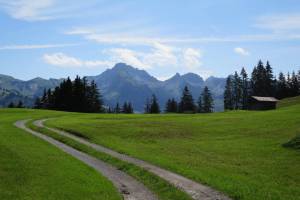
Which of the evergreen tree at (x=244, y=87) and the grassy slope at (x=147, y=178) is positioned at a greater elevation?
the evergreen tree at (x=244, y=87)

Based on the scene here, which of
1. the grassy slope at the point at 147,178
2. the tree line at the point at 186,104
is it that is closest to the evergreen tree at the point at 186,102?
the tree line at the point at 186,104

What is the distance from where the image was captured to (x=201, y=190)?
21500mm

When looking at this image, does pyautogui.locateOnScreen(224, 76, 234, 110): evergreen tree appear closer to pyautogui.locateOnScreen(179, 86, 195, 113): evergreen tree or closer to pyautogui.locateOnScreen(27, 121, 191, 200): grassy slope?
pyautogui.locateOnScreen(179, 86, 195, 113): evergreen tree

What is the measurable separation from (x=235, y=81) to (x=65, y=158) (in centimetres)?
15302

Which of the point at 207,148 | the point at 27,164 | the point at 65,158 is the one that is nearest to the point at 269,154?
the point at 207,148

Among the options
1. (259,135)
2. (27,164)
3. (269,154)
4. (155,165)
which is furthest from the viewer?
(259,135)

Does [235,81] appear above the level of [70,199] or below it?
above

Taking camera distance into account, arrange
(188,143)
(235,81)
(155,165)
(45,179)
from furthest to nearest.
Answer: (235,81)
(188,143)
(155,165)
(45,179)

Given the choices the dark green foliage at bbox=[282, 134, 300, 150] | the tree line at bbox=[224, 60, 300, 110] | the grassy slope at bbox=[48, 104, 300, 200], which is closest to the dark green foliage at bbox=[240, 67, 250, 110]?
A: the tree line at bbox=[224, 60, 300, 110]

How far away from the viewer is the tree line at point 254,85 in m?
169

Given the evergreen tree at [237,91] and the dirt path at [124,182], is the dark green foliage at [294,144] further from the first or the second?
the evergreen tree at [237,91]

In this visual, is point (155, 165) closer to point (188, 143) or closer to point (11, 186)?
point (11, 186)

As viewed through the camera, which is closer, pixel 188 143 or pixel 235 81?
pixel 188 143

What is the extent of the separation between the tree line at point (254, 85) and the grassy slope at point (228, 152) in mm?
105144
